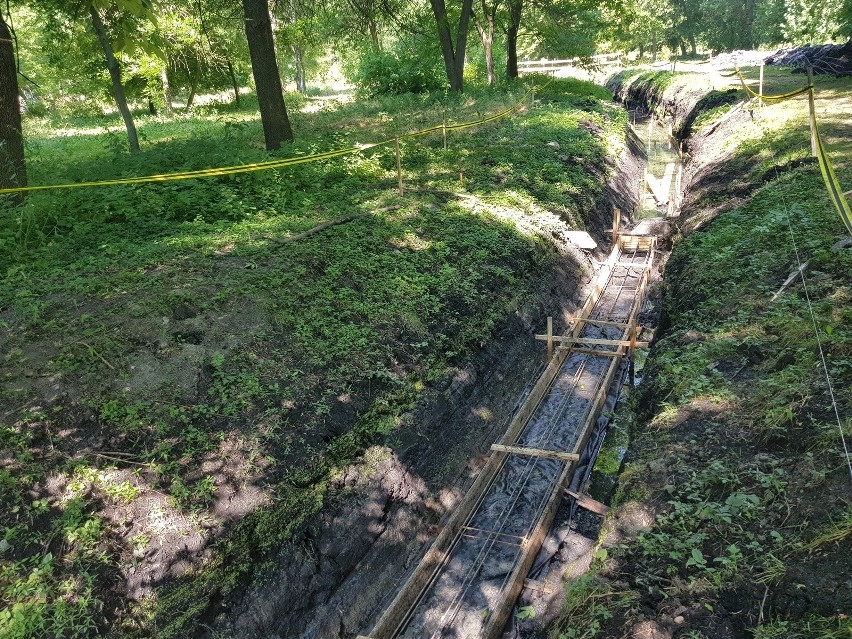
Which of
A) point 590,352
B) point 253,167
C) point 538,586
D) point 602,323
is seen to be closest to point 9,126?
point 253,167

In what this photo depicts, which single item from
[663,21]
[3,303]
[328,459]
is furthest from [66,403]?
[663,21]

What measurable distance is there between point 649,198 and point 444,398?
15.3 meters

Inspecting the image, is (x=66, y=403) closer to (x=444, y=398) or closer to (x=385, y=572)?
(x=385, y=572)

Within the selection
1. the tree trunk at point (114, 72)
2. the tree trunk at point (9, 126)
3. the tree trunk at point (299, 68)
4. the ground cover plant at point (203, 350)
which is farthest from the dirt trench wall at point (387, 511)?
the tree trunk at point (299, 68)

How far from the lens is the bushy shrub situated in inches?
1005

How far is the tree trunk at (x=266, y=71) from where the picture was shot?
11.6 metres

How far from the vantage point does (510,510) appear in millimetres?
7254

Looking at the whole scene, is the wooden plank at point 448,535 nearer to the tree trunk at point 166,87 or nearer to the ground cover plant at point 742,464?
the ground cover plant at point 742,464

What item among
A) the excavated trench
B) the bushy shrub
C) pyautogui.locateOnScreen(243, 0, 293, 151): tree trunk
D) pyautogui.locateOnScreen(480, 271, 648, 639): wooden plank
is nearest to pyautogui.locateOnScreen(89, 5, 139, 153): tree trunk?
pyautogui.locateOnScreen(243, 0, 293, 151): tree trunk

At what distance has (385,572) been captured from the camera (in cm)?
636

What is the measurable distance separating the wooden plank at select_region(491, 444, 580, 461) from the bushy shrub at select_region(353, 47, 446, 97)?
69.4ft

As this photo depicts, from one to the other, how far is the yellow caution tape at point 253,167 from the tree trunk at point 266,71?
3.55 feet

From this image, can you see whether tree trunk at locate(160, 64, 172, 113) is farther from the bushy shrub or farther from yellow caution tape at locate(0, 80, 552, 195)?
yellow caution tape at locate(0, 80, 552, 195)

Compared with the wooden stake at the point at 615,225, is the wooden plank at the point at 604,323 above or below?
below
